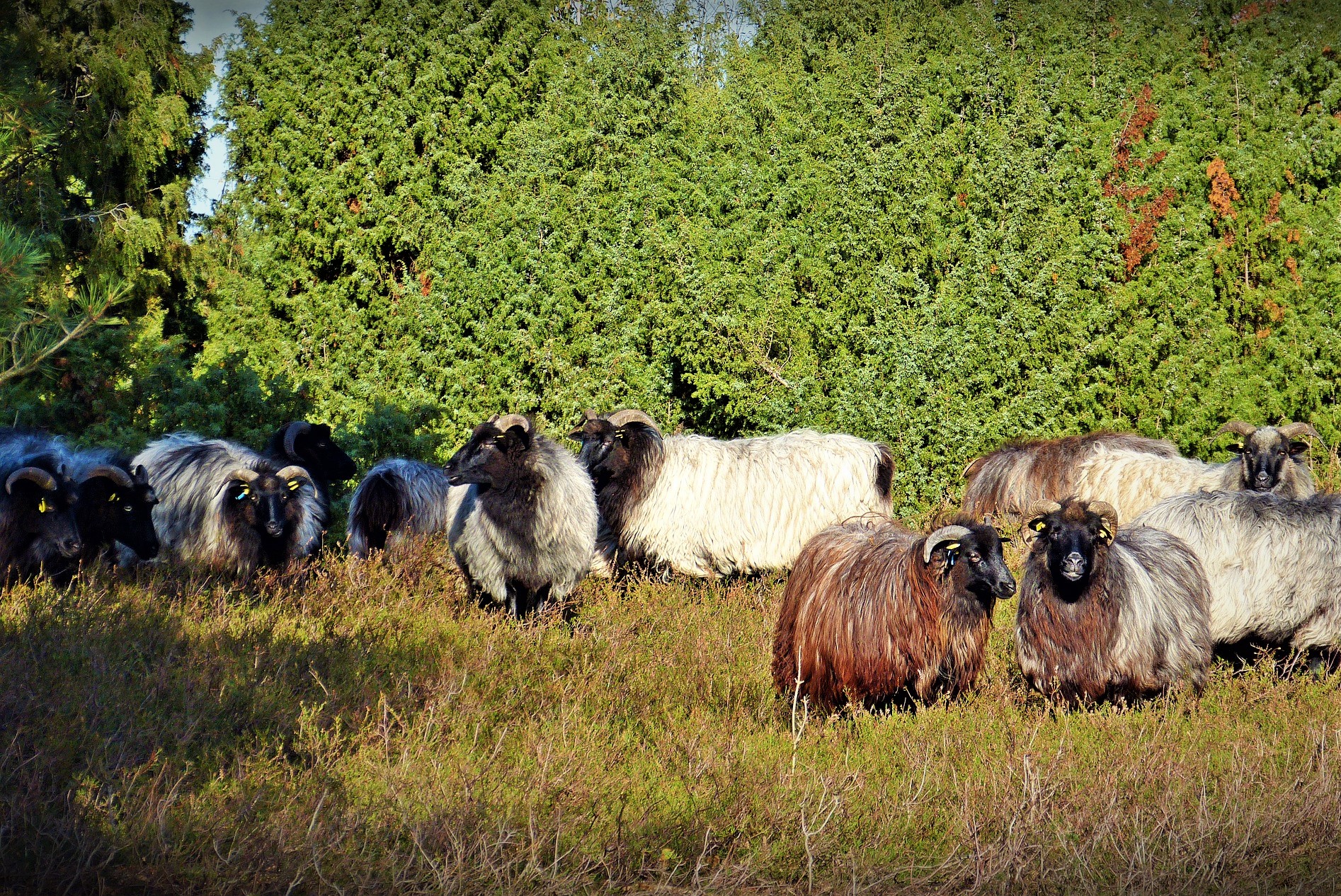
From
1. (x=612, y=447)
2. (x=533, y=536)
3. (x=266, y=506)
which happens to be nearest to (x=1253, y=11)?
(x=612, y=447)

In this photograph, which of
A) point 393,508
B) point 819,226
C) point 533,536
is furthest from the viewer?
point 819,226

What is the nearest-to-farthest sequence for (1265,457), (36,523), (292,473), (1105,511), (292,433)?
(1105,511) < (36,523) < (292,473) < (1265,457) < (292,433)

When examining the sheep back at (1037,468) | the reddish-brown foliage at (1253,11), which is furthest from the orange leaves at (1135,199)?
the sheep back at (1037,468)

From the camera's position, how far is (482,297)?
645 inches

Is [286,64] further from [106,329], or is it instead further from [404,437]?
[404,437]

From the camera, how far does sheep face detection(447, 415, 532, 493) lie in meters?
10.6

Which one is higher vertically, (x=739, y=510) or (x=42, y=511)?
(x=42, y=511)

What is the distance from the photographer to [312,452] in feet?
43.7

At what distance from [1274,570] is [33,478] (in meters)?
10.3

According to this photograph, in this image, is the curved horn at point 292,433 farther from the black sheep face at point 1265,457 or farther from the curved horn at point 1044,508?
the black sheep face at point 1265,457

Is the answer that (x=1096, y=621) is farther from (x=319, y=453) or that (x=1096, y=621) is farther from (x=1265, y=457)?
(x=319, y=453)

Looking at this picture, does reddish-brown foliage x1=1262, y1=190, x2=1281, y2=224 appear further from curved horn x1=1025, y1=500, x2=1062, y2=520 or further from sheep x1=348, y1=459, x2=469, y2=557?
sheep x1=348, y1=459, x2=469, y2=557

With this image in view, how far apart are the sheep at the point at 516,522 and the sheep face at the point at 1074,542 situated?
4.51 m

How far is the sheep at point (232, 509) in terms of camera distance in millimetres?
10758
